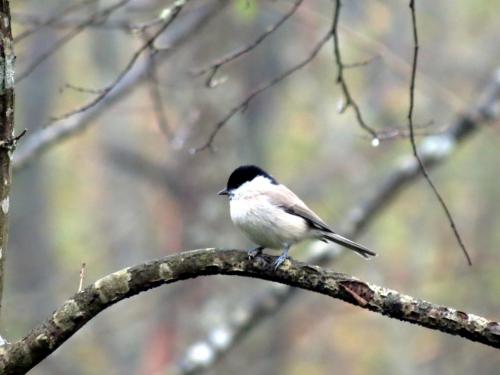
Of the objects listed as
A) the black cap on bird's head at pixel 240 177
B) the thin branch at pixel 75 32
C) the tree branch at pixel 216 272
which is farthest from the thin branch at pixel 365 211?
the tree branch at pixel 216 272

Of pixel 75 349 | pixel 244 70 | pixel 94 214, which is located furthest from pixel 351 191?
pixel 94 214

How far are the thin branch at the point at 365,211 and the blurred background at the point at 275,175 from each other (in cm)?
23

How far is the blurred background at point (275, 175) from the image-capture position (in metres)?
9.16

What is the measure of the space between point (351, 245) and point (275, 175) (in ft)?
27.6

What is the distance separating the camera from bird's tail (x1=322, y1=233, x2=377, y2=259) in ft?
14.4

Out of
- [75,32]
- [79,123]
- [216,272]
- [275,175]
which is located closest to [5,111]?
[216,272]

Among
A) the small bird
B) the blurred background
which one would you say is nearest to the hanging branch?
the small bird

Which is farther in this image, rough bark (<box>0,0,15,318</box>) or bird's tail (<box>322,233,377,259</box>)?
bird's tail (<box>322,233,377,259</box>)

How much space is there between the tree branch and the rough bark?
0.27 meters

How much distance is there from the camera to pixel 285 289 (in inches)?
284

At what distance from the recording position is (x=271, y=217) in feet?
14.6

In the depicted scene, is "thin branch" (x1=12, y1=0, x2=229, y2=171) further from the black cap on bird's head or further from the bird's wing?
the bird's wing

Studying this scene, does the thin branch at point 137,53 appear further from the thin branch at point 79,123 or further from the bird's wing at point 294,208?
the thin branch at point 79,123

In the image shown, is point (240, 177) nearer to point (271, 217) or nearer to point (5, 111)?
point (271, 217)
